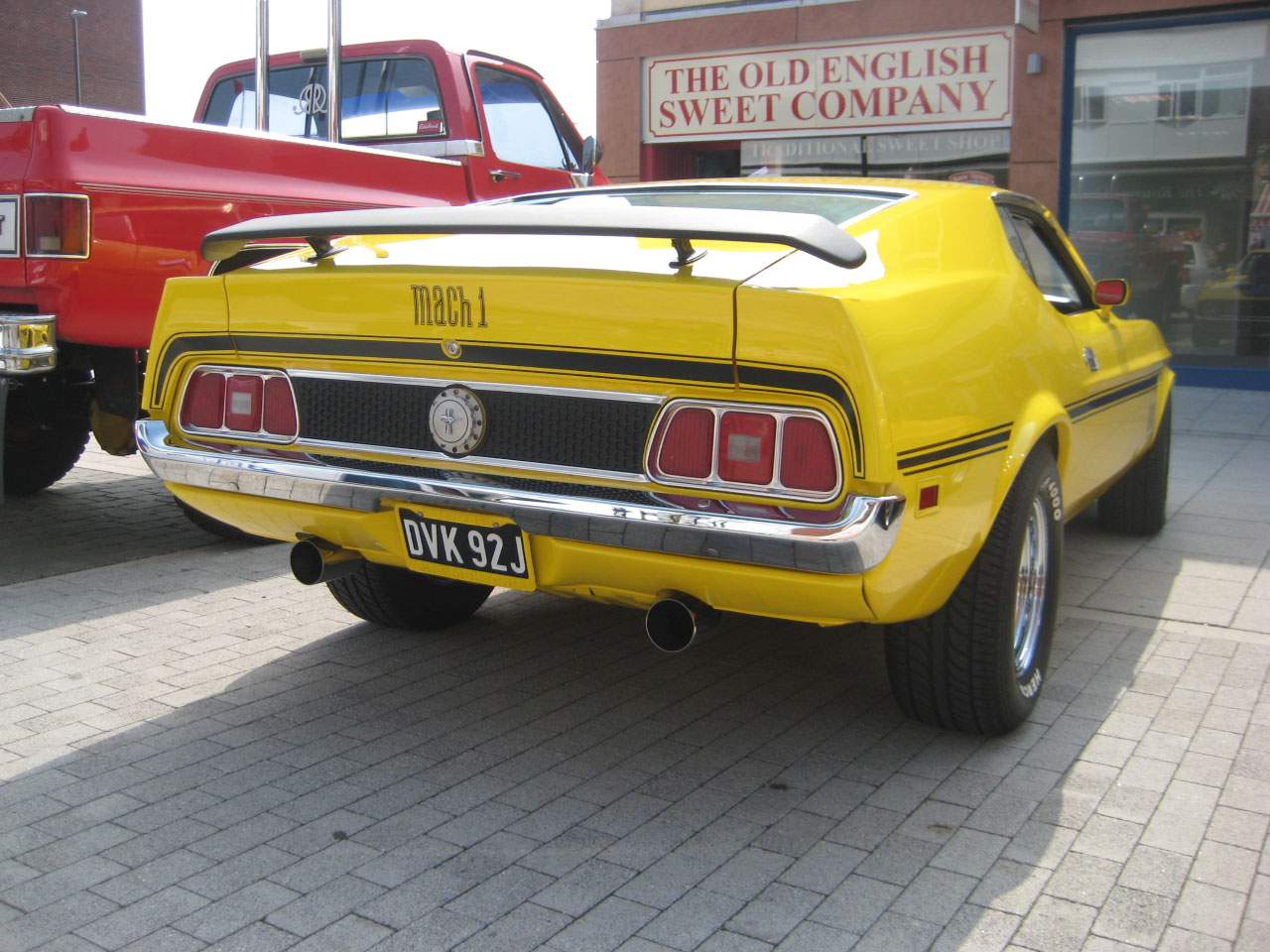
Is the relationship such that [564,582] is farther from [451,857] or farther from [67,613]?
[67,613]

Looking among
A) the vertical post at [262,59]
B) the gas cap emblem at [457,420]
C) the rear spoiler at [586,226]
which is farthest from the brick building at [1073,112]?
the gas cap emblem at [457,420]

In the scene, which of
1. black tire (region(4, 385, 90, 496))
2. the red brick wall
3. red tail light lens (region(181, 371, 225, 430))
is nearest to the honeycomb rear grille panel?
red tail light lens (region(181, 371, 225, 430))

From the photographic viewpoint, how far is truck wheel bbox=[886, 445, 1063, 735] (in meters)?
3.09

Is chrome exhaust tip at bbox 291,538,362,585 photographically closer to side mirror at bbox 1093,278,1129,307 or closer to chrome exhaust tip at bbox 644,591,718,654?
chrome exhaust tip at bbox 644,591,718,654

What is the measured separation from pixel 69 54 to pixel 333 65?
45.0m

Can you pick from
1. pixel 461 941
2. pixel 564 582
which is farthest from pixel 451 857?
pixel 564 582

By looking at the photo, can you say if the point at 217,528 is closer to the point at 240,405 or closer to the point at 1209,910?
the point at 240,405

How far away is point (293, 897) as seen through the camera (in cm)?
254

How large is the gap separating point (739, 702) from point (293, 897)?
4.99ft

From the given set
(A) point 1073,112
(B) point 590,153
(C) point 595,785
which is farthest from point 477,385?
(A) point 1073,112

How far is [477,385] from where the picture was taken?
2.90 metres

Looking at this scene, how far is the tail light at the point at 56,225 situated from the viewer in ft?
15.1

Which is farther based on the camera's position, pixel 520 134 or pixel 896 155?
pixel 896 155

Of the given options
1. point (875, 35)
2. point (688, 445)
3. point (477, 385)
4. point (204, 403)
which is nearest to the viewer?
point (688, 445)
